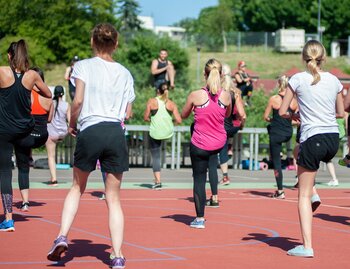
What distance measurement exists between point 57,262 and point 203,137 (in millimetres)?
3701

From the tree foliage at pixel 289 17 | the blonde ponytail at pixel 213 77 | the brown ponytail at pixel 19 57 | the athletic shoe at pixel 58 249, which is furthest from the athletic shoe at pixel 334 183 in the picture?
the tree foliage at pixel 289 17

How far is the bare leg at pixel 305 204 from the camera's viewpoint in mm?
9477

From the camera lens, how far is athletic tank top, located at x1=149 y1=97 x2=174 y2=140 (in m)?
17.4

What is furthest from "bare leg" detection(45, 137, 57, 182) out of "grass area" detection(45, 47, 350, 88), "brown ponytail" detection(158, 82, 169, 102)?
"grass area" detection(45, 47, 350, 88)

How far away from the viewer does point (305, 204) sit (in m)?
9.55

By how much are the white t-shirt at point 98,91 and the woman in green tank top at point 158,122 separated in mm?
8546

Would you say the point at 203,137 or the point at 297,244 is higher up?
the point at 203,137

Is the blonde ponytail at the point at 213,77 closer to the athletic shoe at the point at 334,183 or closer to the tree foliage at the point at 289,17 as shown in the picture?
the athletic shoe at the point at 334,183

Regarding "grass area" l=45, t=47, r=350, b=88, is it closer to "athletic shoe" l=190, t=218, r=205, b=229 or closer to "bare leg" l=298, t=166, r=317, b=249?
"athletic shoe" l=190, t=218, r=205, b=229

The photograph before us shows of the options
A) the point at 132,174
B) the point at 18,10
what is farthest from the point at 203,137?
the point at 18,10

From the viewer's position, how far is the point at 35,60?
62.6 metres

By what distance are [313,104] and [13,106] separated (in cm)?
341

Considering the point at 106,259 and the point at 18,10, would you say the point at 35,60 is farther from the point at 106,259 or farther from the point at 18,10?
the point at 106,259

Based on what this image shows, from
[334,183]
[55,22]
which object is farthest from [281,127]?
[55,22]
